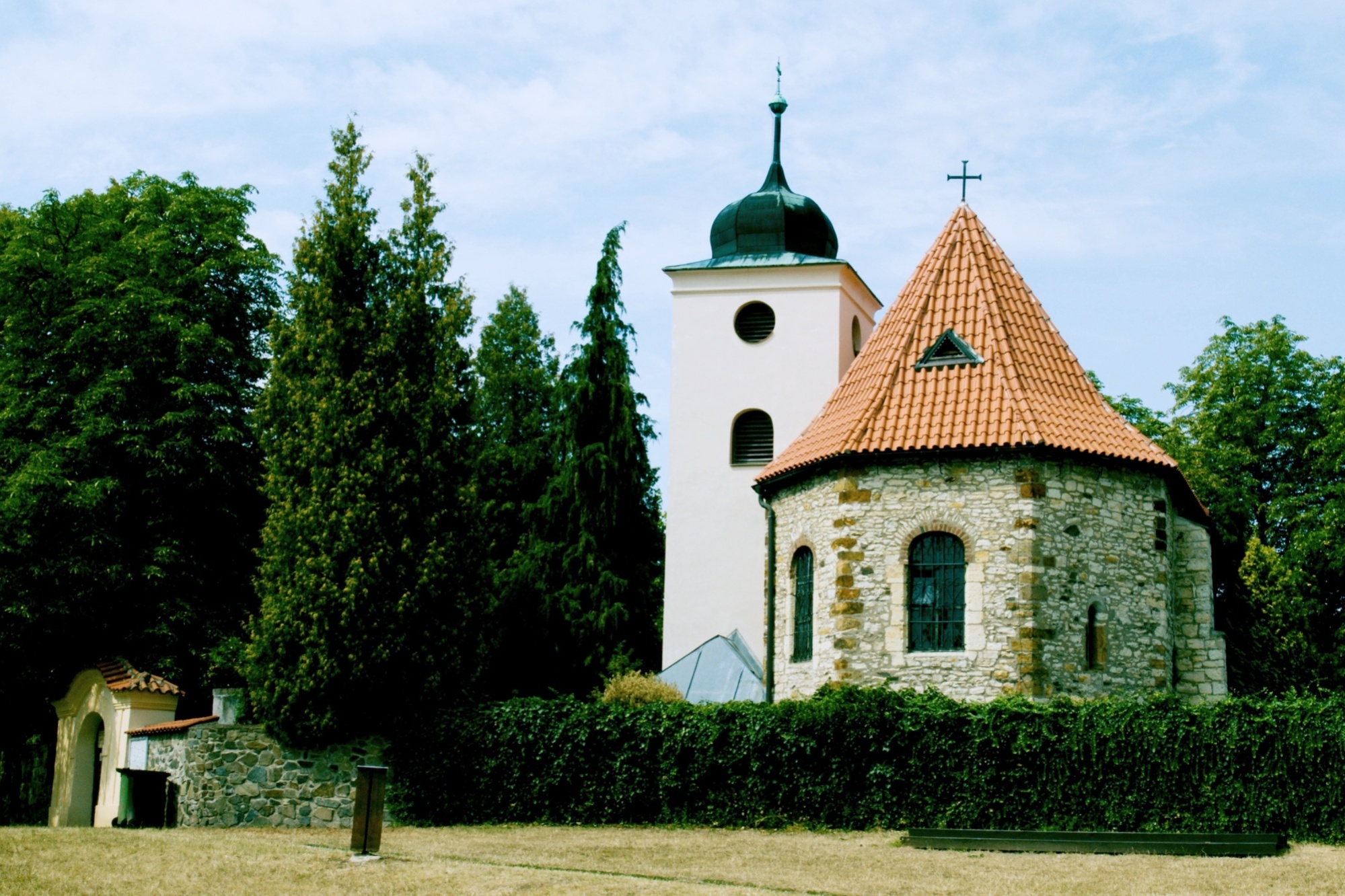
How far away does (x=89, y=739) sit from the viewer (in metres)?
24.8

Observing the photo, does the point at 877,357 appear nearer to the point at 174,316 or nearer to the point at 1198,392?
the point at 174,316

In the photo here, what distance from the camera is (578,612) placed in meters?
31.0

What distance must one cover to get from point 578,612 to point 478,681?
10.3m

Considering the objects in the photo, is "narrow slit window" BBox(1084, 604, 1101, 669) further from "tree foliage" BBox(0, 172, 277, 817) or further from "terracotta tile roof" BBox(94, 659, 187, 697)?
"tree foliage" BBox(0, 172, 277, 817)

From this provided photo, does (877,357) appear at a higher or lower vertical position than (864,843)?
higher

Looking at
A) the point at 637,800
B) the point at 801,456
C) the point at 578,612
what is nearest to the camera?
the point at 637,800

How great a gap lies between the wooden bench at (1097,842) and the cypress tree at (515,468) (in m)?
12.3

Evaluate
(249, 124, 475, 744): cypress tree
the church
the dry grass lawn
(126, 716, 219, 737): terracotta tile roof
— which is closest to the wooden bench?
the dry grass lawn

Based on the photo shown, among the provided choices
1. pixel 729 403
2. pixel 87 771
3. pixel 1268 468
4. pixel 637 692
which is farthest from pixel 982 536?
pixel 1268 468

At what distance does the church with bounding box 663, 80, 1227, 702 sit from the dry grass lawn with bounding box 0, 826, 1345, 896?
4260 mm

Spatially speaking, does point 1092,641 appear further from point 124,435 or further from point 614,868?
point 124,435

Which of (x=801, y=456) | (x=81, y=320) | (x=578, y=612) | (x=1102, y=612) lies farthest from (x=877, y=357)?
(x=81, y=320)

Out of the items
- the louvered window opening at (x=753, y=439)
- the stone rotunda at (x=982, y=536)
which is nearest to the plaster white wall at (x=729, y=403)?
the louvered window opening at (x=753, y=439)

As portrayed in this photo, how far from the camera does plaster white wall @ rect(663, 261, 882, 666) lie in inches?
1064
